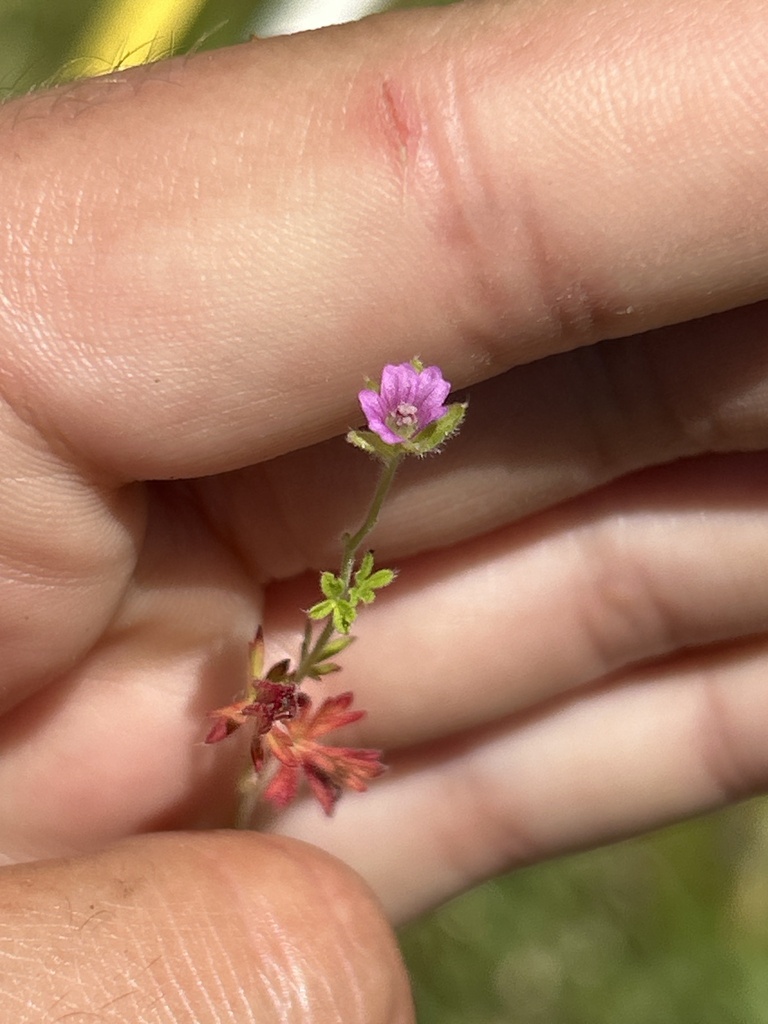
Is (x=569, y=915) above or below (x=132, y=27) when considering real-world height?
below

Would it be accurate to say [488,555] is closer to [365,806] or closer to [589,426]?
[589,426]

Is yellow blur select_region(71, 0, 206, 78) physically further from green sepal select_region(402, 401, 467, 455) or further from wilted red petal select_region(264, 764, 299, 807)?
wilted red petal select_region(264, 764, 299, 807)

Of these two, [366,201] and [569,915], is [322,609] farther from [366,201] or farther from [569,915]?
[569,915]

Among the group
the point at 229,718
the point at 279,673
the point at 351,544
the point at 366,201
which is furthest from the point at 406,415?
the point at 229,718

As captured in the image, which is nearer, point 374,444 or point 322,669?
point 374,444

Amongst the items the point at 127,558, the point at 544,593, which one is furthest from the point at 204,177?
the point at 544,593

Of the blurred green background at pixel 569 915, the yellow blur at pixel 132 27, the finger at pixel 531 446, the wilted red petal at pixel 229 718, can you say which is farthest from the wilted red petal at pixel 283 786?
the yellow blur at pixel 132 27
